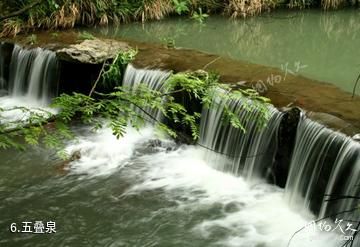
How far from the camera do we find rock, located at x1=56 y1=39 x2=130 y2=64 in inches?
326

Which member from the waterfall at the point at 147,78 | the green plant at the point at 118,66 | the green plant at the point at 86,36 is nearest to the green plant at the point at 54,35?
the green plant at the point at 86,36

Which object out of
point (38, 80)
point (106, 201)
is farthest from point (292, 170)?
point (38, 80)

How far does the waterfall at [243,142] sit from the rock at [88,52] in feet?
A: 7.81

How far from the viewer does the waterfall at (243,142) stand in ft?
19.6

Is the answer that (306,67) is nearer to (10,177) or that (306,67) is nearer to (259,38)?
(259,38)

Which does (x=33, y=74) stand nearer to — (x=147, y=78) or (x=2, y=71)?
(x=2, y=71)

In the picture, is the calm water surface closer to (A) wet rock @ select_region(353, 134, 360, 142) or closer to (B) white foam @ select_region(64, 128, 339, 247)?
(B) white foam @ select_region(64, 128, 339, 247)

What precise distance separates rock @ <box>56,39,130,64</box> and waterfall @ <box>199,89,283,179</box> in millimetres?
A: 2381

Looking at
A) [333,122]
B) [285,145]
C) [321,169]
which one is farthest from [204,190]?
[333,122]

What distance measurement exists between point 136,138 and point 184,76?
4.49 metres

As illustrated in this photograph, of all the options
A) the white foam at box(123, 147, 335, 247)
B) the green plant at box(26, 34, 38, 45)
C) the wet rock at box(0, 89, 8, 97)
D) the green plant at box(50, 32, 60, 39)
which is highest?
the green plant at box(50, 32, 60, 39)

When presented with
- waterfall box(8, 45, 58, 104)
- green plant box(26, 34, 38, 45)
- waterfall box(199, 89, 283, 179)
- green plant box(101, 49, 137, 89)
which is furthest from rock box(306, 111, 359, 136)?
green plant box(26, 34, 38, 45)

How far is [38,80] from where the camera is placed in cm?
909

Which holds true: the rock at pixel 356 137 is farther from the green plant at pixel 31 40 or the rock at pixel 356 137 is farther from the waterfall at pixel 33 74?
the green plant at pixel 31 40
